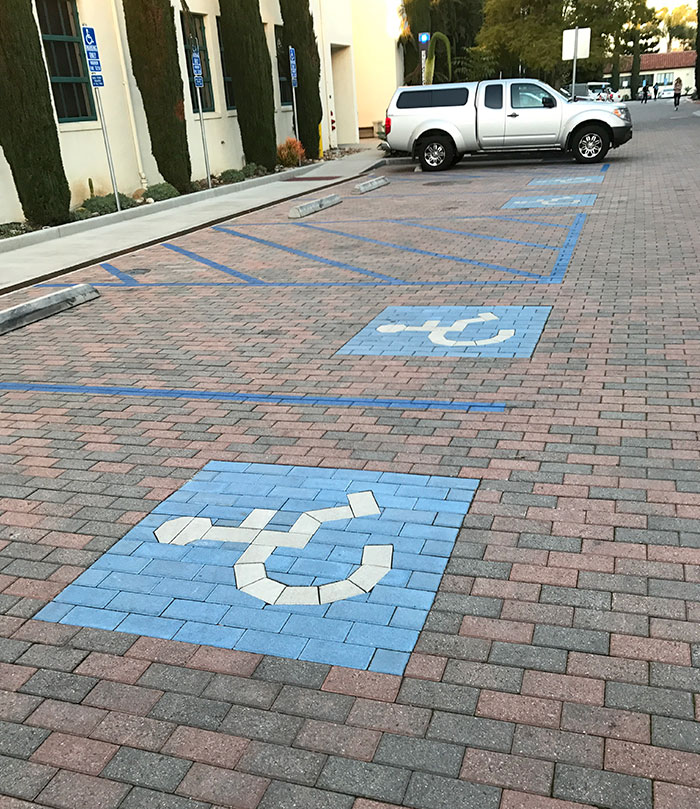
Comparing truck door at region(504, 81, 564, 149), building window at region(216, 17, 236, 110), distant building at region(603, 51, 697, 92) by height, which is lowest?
distant building at region(603, 51, 697, 92)

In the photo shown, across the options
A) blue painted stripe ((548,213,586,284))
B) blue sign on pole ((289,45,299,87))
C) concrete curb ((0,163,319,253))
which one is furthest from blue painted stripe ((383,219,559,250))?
blue sign on pole ((289,45,299,87))

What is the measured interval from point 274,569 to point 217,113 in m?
20.1

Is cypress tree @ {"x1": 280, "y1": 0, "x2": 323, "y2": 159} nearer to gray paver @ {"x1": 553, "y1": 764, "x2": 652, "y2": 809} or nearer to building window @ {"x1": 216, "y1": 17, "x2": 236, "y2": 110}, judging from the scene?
building window @ {"x1": 216, "y1": 17, "x2": 236, "y2": 110}

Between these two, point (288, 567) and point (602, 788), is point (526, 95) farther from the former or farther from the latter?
point (602, 788)

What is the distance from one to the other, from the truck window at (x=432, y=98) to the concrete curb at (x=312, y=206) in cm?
515

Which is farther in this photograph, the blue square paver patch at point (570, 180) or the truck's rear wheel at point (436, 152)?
the truck's rear wheel at point (436, 152)

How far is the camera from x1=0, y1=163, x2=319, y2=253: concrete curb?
45.7 ft

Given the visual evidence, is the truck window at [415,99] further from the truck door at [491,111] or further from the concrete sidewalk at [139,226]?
the concrete sidewalk at [139,226]

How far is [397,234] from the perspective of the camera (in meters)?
13.2

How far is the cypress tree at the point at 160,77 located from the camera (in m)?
17.3

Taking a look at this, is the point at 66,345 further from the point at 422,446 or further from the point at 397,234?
the point at 397,234

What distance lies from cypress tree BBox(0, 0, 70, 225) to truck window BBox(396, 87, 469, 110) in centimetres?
1000

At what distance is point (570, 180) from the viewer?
18016 millimetres

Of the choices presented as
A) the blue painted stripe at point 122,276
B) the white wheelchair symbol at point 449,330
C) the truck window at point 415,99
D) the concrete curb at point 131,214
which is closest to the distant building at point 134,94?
the concrete curb at point 131,214
